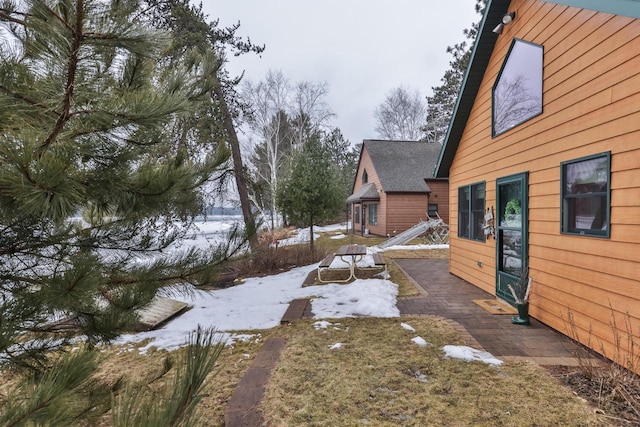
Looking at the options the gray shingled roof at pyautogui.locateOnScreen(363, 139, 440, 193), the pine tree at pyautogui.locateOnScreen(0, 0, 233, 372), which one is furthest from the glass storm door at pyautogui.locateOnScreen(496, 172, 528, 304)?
the gray shingled roof at pyautogui.locateOnScreen(363, 139, 440, 193)

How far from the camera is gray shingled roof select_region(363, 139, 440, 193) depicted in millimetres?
17375

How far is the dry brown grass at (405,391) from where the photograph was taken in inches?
94.2

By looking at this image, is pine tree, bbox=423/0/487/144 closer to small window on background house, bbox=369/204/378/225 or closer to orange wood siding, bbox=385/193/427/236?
orange wood siding, bbox=385/193/427/236

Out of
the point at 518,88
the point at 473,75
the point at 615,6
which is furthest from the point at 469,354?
the point at 473,75

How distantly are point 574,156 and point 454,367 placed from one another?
9.50 feet

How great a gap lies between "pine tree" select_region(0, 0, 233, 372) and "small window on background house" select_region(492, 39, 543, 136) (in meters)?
4.80

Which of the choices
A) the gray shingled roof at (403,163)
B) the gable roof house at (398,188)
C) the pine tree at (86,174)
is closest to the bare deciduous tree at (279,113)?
the gray shingled roof at (403,163)

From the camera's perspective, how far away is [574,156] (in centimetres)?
376

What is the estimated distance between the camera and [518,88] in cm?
505

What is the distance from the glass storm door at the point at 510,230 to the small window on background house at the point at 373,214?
13.0 meters

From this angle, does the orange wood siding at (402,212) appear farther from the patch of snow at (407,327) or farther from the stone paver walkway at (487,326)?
the patch of snow at (407,327)

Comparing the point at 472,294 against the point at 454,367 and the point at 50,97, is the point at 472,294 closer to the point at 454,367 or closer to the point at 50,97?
the point at 454,367

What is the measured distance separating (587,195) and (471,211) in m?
3.23

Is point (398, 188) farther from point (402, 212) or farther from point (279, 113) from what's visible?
point (279, 113)
